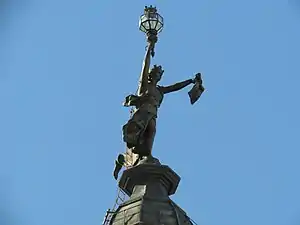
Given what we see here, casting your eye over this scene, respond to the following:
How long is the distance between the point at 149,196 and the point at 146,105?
11.1 ft

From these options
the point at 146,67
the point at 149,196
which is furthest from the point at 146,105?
the point at 149,196

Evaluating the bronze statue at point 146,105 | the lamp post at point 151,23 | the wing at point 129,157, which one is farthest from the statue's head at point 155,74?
the wing at point 129,157

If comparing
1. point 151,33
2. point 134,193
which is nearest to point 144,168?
point 134,193

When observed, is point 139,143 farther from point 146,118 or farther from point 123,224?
point 123,224

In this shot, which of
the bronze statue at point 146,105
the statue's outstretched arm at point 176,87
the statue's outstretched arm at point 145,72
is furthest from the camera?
the statue's outstretched arm at point 176,87

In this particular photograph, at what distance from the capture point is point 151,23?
31.1 meters

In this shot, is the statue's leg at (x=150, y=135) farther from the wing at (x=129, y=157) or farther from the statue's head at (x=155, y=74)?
the statue's head at (x=155, y=74)

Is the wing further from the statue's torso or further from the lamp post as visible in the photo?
the lamp post

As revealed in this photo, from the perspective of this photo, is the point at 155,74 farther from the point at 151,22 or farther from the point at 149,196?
the point at 149,196

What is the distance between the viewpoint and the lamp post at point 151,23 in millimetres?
31016

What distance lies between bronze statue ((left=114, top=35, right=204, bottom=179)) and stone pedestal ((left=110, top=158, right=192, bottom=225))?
740mm

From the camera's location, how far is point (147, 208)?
2658 centimetres

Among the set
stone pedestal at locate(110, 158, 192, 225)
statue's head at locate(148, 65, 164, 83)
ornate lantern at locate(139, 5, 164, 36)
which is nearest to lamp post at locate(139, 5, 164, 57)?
ornate lantern at locate(139, 5, 164, 36)

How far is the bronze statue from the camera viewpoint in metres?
29.1
